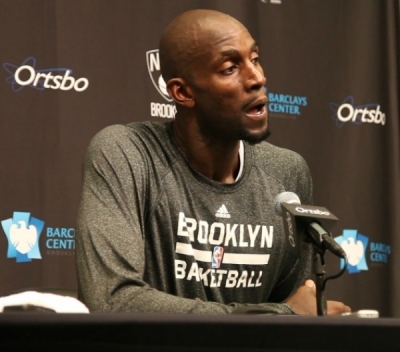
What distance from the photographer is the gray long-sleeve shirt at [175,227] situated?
2.08 metres

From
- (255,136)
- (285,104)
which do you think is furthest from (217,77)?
(285,104)

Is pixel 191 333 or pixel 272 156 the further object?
pixel 272 156

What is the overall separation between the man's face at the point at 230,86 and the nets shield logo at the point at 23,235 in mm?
1066

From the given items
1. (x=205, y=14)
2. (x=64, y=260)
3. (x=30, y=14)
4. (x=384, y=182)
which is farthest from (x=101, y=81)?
(x=384, y=182)

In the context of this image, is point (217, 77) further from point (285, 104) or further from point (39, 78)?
point (285, 104)

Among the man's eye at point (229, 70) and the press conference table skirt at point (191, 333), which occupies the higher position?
the man's eye at point (229, 70)

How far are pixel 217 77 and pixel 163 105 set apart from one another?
113cm

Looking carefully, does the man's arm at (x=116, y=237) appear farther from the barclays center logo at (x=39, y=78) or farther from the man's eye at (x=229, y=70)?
the barclays center logo at (x=39, y=78)

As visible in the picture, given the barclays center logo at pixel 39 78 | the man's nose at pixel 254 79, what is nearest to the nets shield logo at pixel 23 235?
the barclays center logo at pixel 39 78

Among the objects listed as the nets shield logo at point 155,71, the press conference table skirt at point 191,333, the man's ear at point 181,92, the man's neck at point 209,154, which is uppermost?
the nets shield logo at point 155,71

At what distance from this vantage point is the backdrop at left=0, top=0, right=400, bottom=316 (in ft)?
11.0

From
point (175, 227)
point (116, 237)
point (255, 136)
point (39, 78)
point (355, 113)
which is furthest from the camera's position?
point (355, 113)

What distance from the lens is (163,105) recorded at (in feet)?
12.0

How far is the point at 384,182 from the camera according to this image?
4.06 m
